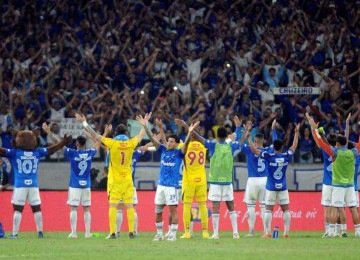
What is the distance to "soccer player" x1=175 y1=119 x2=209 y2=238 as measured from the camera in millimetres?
25219

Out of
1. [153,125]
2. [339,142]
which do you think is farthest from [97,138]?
[153,125]

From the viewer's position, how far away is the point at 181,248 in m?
21.8

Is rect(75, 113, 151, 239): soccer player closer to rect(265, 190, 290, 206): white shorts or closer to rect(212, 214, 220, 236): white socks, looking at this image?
rect(212, 214, 220, 236): white socks

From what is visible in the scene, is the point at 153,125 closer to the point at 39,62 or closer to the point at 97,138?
the point at 39,62

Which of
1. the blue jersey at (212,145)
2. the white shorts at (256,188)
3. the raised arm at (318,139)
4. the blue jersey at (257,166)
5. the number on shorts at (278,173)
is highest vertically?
the raised arm at (318,139)

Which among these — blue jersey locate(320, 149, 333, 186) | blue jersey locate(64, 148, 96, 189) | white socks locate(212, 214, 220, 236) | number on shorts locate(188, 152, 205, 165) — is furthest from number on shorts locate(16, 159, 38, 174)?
blue jersey locate(320, 149, 333, 186)

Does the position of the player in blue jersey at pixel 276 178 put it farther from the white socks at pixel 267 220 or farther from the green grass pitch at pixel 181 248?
the green grass pitch at pixel 181 248

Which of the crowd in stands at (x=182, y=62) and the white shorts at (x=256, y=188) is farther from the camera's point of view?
the crowd in stands at (x=182, y=62)

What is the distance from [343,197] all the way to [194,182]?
12.5 feet

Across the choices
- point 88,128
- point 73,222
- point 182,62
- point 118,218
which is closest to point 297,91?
point 182,62

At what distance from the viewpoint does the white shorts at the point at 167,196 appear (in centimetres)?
2498

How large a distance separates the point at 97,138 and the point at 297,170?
9.14m

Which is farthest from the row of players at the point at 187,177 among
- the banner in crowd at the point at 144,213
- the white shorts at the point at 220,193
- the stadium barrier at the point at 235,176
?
the stadium barrier at the point at 235,176

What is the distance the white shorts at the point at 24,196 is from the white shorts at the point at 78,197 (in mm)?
970
